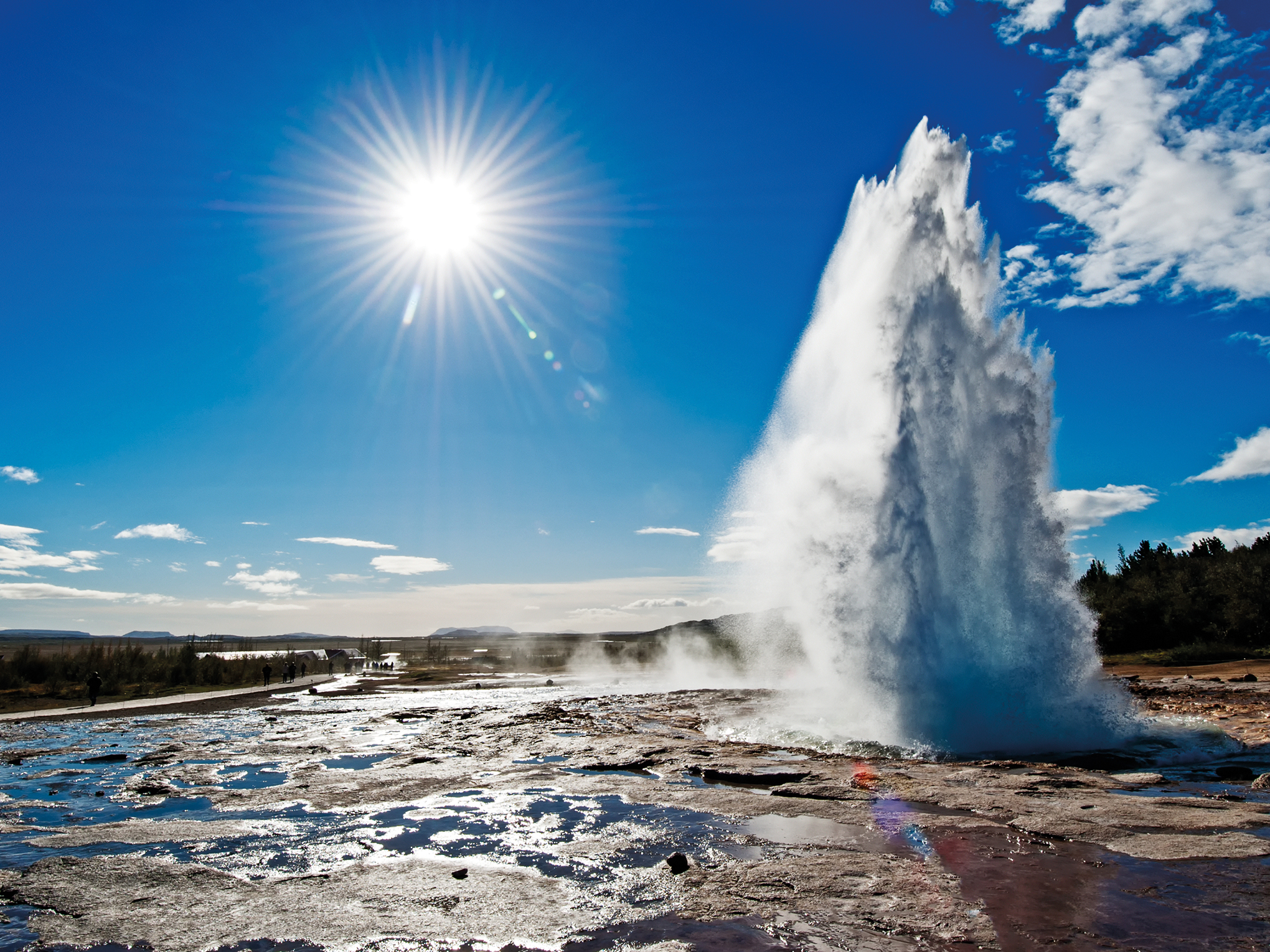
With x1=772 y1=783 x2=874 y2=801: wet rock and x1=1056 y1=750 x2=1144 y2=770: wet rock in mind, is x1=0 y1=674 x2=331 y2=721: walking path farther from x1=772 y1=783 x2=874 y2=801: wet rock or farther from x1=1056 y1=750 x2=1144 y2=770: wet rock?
x1=1056 y1=750 x2=1144 y2=770: wet rock

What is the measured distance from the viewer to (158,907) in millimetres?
6902

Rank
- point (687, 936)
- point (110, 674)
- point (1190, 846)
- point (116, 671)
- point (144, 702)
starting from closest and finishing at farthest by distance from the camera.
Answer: point (687, 936) → point (1190, 846) → point (144, 702) → point (110, 674) → point (116, 671)

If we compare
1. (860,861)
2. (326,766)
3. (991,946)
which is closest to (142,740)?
(326,766)

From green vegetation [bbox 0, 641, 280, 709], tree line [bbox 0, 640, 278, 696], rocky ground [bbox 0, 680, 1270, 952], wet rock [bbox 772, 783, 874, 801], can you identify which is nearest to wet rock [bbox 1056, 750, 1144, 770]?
rocky ground [bbox 0, 680, 1270, 952]

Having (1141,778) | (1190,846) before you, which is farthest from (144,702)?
(1190,846)

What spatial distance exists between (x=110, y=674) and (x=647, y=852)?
4212 centimetres

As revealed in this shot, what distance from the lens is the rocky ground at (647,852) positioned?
6.12 meters

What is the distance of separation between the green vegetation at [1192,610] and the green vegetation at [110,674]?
168 feet

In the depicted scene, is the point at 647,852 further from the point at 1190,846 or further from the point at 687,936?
the point at 1190,846

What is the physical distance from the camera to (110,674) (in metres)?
38.2

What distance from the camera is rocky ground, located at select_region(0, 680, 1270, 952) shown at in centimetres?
612

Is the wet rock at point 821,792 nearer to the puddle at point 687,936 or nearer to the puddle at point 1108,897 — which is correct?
the puddle at point 1108,897

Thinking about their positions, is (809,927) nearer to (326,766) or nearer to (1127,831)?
(1127,831)

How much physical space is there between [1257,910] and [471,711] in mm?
25513
